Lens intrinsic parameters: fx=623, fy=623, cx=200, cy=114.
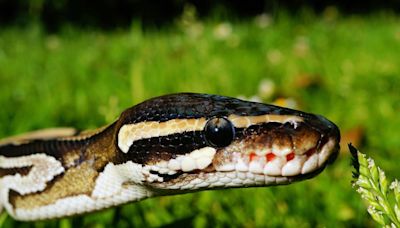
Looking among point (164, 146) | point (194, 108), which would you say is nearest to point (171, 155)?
point (164, 146)

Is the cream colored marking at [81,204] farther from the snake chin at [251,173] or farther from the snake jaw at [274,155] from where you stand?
the snake jaw at [274,155]

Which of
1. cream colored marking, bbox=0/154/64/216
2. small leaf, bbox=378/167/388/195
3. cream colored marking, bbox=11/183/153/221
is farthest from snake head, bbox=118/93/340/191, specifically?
cream colored marking, bbox=0/154/64/216

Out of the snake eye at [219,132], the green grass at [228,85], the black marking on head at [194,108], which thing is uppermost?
the black marking on head at [194,108]

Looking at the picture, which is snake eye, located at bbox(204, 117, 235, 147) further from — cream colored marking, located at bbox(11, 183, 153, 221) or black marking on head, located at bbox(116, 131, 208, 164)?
cream colored marking, located at bbox(11, 183, 153, 221)

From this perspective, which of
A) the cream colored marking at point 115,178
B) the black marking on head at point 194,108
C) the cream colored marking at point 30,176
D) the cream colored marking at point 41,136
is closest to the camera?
the black marking on head at point 194,108

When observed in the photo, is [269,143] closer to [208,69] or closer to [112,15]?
[208,69]

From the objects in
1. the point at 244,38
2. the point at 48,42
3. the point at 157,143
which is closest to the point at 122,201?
the point at 157,143

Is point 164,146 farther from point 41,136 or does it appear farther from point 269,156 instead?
point 41,136

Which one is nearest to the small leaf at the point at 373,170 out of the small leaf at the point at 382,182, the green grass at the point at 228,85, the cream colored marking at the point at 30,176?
the small leaf at the point at 382,182

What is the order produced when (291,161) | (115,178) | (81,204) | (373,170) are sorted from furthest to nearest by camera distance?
(81,204)
(115,178)
(291,161)
(373,170)
